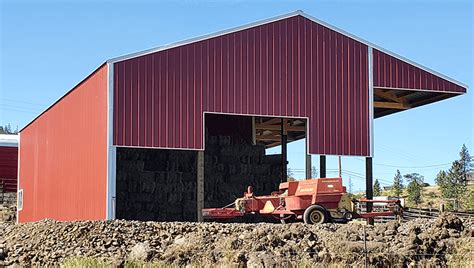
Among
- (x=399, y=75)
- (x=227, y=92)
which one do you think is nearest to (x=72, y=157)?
(x=227, y=92)

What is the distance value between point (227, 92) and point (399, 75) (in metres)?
6.41

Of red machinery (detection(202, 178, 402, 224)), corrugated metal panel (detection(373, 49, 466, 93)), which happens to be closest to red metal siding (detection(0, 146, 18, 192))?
red machinery (detection(202, 178, 402, 224))

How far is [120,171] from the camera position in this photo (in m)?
28.7

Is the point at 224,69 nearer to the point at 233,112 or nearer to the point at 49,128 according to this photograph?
the point at 233,112

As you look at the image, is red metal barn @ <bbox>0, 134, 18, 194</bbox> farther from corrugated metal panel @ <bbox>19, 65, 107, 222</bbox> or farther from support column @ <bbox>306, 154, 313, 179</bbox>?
support column @ <bbox>306, 154, 313, 179</bbox>

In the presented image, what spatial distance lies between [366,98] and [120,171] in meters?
9.52

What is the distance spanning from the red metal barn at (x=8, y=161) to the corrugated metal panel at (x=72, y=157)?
1116cm

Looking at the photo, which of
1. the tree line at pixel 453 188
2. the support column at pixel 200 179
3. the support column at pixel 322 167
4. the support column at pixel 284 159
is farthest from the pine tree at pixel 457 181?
the support column at pixel 200 179

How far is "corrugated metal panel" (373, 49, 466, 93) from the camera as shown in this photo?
27.0 meters

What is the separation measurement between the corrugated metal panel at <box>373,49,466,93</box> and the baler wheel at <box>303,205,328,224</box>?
20.4ft

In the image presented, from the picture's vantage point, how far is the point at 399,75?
27094 millimetres

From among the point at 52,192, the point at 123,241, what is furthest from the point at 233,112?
the point at 52,192

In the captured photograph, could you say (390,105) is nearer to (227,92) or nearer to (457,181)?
(227,92)

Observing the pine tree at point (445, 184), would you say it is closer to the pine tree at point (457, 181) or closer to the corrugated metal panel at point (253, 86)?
the pine tree at point (457, 181)
